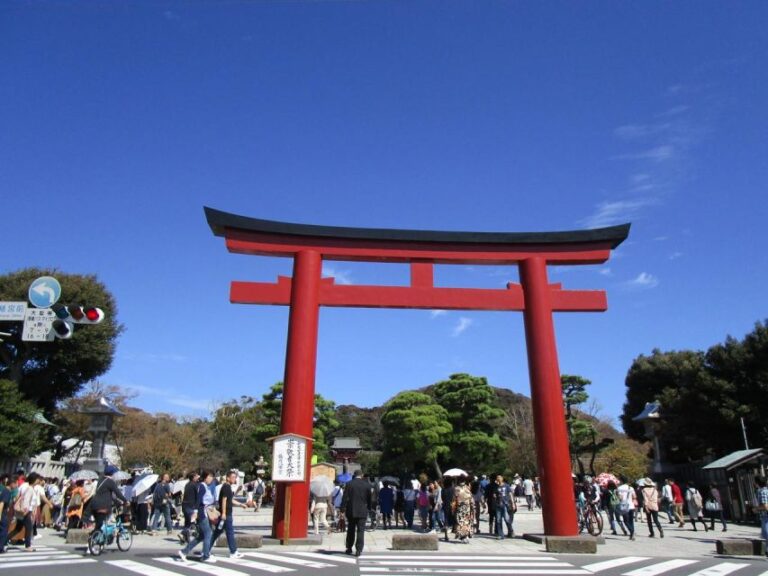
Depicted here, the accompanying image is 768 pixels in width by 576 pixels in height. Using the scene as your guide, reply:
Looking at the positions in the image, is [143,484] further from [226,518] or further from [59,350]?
[59,350]

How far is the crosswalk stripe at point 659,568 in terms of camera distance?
28.3 ft

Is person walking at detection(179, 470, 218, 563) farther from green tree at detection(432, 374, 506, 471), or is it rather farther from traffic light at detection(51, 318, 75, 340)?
green tree at detection(432, 374, 506, 471)

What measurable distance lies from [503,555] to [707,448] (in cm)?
2085

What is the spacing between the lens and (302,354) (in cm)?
1291

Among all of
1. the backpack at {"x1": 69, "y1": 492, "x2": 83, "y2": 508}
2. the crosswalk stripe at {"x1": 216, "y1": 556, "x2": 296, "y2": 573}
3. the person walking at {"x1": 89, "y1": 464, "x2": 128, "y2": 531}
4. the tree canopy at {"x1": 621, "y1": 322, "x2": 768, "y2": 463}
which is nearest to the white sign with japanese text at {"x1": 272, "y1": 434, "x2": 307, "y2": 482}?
the crosswalk stripe at {"x1": 216, "y1": 556, "x2": 296, "y2": 573}

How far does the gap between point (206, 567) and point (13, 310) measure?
240 inches

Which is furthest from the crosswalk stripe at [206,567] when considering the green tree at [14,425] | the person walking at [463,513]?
the green tree at [14,425]

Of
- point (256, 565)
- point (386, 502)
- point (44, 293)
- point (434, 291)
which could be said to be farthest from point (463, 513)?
point (44, 293)

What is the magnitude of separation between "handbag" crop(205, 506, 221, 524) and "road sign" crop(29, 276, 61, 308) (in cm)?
477

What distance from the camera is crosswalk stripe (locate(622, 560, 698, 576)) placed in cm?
864

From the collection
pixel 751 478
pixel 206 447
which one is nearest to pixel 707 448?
pixel 751 478

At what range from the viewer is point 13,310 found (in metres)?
10.4

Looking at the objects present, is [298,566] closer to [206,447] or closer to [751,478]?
[751,478]

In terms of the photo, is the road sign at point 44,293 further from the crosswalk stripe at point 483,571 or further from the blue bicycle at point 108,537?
the crosswalk stripe at point 483,571
